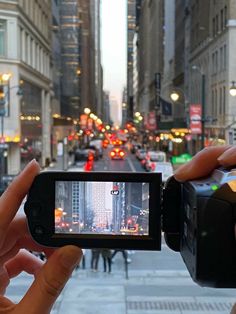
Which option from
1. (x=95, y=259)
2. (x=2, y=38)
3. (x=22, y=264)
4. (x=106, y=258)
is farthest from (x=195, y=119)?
(x=22, y=264)

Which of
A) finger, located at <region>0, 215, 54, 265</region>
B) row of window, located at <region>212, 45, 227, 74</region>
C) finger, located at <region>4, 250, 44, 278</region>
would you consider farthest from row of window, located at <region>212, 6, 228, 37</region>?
finger, located at <region>0, 215, 54, 265</region>

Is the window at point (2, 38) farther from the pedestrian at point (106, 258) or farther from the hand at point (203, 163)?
the hand at point (203, 163)

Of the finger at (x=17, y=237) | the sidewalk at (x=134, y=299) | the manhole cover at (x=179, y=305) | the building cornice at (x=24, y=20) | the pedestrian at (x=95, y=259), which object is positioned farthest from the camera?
the building cornice at (x=24, y=20)

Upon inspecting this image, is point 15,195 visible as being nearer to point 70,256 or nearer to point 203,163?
point 70,256

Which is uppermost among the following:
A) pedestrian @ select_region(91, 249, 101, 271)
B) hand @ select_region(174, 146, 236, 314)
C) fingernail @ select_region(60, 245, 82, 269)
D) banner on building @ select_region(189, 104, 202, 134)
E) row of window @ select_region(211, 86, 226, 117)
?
row of window @ select_region(211, 86, 226, 117)

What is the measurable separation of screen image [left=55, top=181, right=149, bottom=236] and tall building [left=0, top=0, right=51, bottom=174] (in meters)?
32.2

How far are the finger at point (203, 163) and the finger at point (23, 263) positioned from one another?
782 mm

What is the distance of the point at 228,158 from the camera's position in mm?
1696

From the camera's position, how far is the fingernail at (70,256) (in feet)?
6.02

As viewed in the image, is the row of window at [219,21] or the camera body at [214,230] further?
the row of window at [219,21]

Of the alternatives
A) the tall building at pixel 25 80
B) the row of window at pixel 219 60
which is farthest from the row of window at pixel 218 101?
the tall building at pixel 25 80

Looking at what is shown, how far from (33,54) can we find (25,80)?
17.5 feet

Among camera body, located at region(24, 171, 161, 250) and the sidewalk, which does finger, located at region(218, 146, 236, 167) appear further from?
the sidewalk

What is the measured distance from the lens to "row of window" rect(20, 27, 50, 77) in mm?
45194
